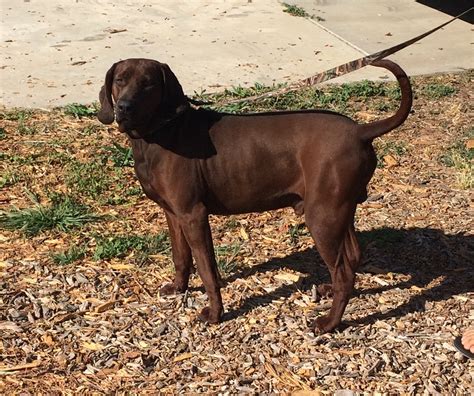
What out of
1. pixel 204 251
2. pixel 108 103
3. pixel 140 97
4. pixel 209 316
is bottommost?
pixel 209 316

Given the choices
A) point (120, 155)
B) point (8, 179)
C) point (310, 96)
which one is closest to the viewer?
point (8, 179)

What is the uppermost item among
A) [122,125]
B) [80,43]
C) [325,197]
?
[122,125]

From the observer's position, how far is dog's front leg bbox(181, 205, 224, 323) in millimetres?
4172

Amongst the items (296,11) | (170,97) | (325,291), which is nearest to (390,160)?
(325,291)

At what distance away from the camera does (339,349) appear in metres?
4.21

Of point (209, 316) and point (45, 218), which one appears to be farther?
point (45, 218)

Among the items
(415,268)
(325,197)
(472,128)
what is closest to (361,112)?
(472,128)

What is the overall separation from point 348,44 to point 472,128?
9.41ft

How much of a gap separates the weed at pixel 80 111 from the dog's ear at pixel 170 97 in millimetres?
3411

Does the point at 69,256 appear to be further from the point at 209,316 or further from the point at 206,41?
the point at 206,41

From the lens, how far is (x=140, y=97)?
3.97 metres

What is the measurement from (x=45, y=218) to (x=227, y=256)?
1.30 m

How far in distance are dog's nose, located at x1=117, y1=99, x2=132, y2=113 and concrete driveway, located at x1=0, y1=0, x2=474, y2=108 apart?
4.02 metres

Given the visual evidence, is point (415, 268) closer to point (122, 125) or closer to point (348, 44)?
point (122, 125)
